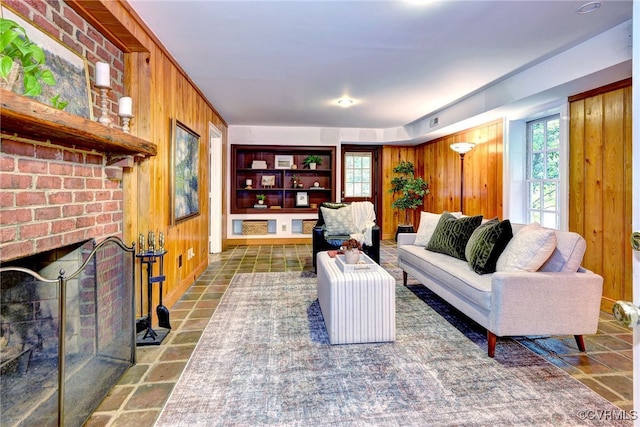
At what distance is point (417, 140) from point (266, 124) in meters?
2.91

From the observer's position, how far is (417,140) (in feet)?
21.5

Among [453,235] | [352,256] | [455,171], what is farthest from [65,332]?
[455,171]

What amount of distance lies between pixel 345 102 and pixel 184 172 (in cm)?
238

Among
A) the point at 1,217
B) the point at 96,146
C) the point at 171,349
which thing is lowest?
the point at 171,349

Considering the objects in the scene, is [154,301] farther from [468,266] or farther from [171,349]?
[468,266]

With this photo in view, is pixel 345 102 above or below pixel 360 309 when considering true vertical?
above

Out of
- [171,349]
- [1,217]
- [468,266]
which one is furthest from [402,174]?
[1,217]

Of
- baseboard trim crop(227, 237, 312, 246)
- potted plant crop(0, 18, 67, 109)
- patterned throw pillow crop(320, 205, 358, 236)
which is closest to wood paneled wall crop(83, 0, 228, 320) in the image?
potted plant crop(0, 18, 67, 109)

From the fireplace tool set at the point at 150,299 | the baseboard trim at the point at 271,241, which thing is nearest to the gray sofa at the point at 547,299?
the fireplace tool set at the point at 150,299

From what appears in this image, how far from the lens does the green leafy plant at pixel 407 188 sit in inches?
260

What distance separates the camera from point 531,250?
2156 millimetres

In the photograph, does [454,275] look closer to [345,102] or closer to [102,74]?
[102,74]

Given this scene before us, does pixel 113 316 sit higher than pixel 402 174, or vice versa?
pixel 402 174

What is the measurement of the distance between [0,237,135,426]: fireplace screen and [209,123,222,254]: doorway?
3.67 meters
